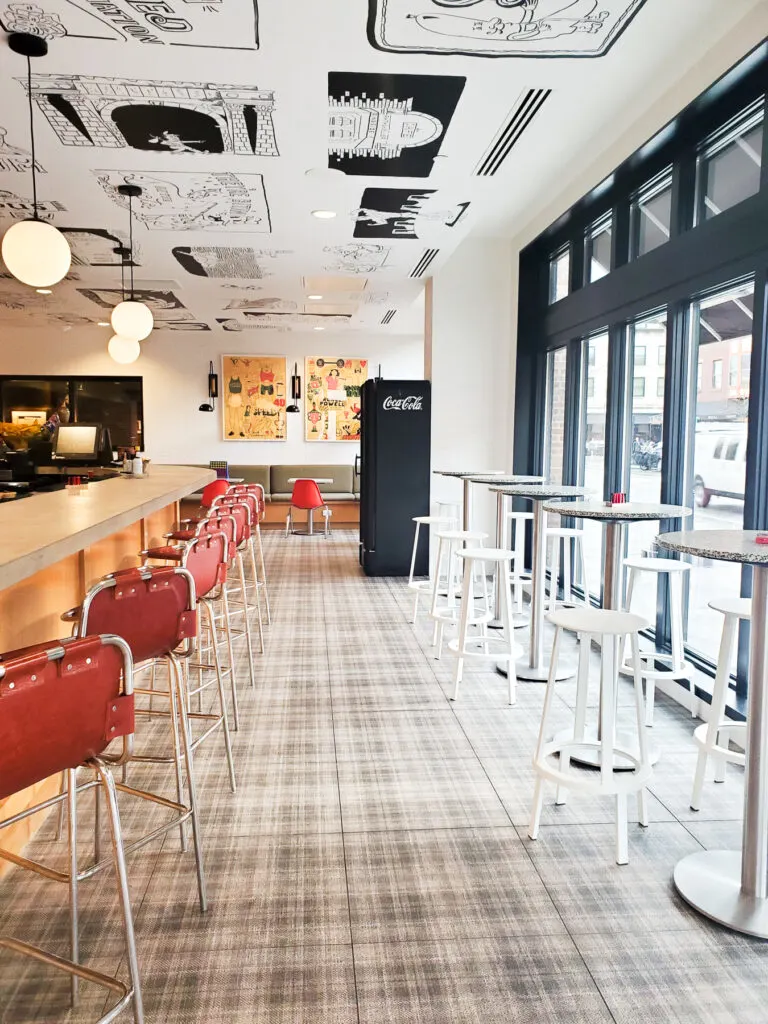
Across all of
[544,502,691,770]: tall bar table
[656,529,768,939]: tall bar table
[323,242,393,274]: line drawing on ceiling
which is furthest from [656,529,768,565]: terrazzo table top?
[323,242,393,274]: line drawing on ceiling

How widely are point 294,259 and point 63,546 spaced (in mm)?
5085

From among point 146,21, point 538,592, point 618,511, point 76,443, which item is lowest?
point 538,592

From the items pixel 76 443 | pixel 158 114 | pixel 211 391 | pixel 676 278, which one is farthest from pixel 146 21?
pixel 211 391

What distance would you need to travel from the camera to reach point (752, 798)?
6.97ft

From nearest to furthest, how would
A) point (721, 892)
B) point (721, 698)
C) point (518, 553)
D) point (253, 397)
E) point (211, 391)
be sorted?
point (721, 892)
point (721, 698)
point (518, 553)
point (211, 391)
point (253, 397)

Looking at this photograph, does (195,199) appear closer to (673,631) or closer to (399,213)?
(399,213)

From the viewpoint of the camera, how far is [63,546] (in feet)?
7.11

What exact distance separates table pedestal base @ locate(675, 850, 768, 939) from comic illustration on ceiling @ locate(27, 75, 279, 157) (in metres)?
3.65

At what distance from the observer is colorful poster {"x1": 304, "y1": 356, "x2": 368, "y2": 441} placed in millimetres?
11297

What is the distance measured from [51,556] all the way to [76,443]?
16.1 feet

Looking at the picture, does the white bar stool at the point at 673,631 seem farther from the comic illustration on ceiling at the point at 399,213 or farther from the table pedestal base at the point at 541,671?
the comic illustration on ceiling at the point at 399,213

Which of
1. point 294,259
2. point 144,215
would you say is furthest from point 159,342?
point 144,215

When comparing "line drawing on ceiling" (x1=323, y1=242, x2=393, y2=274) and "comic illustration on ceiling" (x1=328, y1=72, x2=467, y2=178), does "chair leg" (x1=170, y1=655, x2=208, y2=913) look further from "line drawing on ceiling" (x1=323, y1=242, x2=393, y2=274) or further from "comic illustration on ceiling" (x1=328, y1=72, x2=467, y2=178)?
"line drawing on ceiling" (x1=323, y1=242, x2=393, y2=274)

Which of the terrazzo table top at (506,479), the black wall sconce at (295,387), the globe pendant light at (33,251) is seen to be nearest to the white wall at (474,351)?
the terrazzo table top at (506,479)
